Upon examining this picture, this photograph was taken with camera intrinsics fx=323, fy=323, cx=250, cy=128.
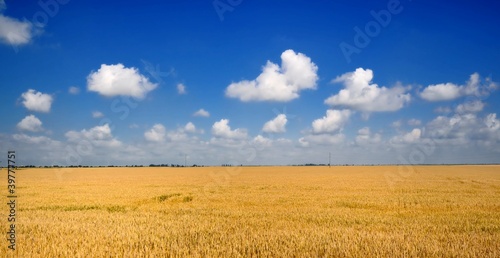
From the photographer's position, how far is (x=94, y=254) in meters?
8.70

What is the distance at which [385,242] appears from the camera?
32.2ft

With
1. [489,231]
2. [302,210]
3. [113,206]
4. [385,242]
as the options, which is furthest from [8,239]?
[489,231]

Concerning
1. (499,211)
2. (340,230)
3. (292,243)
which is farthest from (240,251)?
(499,211)

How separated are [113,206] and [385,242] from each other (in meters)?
16.3

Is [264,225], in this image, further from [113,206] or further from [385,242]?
[113,206]

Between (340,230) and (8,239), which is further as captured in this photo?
(340,230)

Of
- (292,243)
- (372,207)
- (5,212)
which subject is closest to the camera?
(292,243)

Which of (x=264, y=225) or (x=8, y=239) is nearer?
(x=8, y=239)

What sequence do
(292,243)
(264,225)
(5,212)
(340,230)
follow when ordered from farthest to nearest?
(5,212)
(264,225)
(340,230)
(292,243)

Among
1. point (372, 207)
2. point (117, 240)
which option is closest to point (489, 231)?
point (372, 207)

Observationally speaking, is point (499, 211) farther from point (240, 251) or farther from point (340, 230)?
point (240, 251)

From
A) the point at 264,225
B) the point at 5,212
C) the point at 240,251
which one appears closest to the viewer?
the point at 240,251

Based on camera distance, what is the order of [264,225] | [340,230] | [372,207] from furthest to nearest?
[372,207], [264,225], [340,230]

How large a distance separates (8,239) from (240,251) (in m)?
7.44
